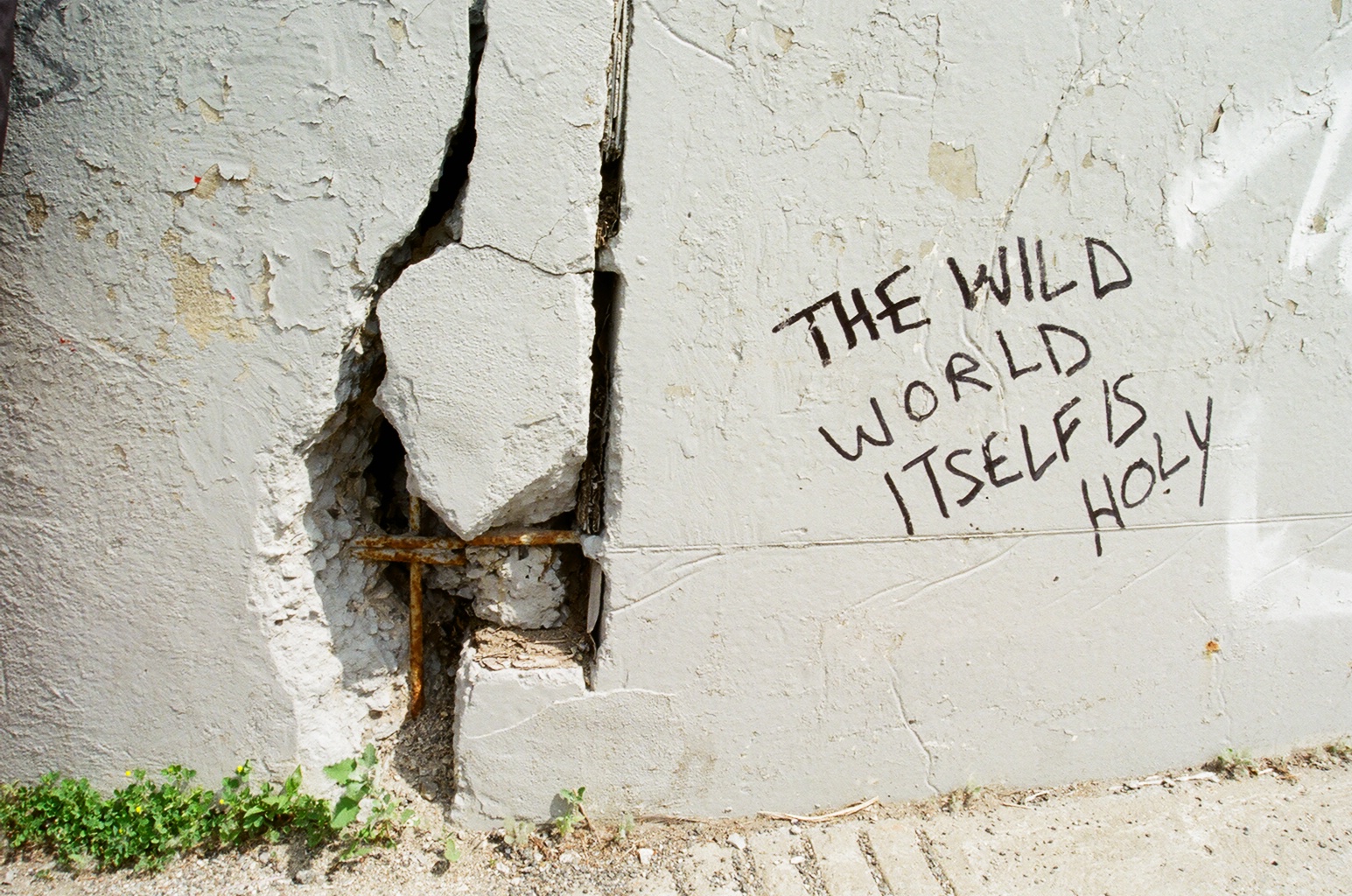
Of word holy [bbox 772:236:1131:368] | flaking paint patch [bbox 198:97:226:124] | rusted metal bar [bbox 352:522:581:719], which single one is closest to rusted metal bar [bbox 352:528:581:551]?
rusted metal bar [bbox 352:522:581:719]

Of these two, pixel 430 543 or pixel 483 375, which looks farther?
pixel 430 543

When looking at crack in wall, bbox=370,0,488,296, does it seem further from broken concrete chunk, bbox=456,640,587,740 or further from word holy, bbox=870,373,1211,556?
word holy, bbox=870,373,1211,556

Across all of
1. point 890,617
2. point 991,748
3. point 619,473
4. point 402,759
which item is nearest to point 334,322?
point 619,473

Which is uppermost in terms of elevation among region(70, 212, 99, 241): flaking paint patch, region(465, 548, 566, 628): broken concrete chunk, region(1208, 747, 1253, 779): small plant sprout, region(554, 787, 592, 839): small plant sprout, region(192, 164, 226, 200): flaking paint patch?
region(192, 164, 226, 200): flaking paint patch

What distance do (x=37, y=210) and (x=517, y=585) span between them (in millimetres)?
1227

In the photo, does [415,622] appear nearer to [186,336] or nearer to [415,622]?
[415,622]

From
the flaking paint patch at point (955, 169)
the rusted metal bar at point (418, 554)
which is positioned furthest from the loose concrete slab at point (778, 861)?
the flaking paint patch at point (955, 169)

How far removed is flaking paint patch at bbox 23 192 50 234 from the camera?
165cm

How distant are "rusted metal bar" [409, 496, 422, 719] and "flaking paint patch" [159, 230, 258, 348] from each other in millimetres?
513

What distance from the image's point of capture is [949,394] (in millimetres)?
1946

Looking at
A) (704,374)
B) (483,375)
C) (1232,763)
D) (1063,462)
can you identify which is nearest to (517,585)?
(483,375)

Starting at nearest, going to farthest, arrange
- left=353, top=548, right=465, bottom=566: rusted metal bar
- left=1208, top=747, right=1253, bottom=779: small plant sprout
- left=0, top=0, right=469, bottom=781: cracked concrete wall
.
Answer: left=0, top=0, right=469, bottom=781: cracked concrete wall, left=353, top=548, right=465, bottom=566: rusted metal bar, left=1208, top=747, right=1253, bottom=779: small plant sprout

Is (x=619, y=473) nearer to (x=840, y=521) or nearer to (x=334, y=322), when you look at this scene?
(x=840, y=521)

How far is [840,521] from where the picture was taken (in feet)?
6.38
